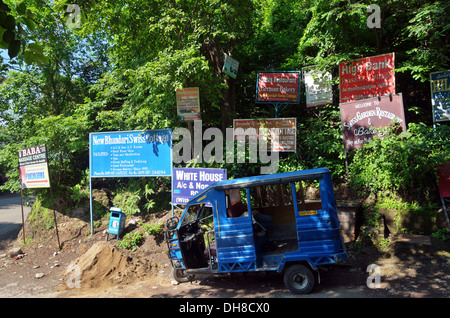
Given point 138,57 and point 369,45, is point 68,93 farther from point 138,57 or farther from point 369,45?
point 369,45

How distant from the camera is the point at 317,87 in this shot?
397 inches

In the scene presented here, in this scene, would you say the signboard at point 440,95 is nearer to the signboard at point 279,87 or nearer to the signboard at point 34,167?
the signboard at point 279,87

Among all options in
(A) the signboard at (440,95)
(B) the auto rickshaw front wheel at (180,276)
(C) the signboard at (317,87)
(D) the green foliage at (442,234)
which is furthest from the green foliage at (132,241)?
(A) the signboard at (440,95)

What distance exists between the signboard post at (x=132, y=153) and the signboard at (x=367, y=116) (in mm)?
5121

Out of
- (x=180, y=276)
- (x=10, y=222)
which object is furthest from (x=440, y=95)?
(x=10, y=222)

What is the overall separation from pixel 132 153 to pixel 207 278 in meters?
4.57

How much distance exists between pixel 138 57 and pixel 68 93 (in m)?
5.26

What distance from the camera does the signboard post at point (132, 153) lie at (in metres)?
8.95

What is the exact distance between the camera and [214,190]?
224 inches

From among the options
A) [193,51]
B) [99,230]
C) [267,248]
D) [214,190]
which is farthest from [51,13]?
[267,248]

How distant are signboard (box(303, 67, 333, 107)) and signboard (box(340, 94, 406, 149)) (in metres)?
1.35

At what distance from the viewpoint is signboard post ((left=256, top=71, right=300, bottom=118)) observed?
1015 cm

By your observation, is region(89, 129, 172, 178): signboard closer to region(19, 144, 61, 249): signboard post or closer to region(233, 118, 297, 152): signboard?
region(19, 144, 61, 249): signboard post

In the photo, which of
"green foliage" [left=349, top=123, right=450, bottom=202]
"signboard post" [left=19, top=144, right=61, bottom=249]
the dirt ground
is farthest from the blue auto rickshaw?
"signboard post" [left=19, top=144, right=61, bottom=249]
